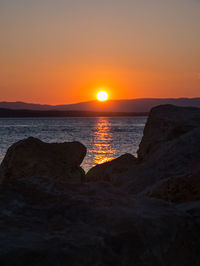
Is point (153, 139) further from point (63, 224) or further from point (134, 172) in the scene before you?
point (63, 224)

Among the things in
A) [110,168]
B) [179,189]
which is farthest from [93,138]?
[179,189]

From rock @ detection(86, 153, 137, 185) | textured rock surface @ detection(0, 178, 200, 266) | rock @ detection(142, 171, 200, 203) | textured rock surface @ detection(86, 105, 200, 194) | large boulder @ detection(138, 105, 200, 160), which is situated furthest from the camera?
rock @ detection(86, 153, 137, 185)

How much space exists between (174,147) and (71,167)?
134 inches

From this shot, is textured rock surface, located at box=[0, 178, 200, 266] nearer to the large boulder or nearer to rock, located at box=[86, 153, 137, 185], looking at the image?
the large boulder

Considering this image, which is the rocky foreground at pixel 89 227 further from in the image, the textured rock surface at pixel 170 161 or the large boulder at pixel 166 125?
the large boulder at pixel 166 125

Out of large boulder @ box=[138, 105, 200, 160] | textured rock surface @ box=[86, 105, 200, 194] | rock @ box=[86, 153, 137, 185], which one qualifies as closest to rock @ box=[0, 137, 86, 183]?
rock @ box=[86, 153, 137, 185]

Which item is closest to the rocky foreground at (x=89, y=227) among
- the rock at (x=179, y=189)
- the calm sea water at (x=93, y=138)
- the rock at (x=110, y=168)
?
the rock at (x=179, y=189)

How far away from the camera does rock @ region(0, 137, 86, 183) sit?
A: 8117mm

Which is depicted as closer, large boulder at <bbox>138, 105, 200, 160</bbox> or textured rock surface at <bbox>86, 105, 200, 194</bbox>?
textured rock surface at <bbox>86, 105, 200, 194</bbox>

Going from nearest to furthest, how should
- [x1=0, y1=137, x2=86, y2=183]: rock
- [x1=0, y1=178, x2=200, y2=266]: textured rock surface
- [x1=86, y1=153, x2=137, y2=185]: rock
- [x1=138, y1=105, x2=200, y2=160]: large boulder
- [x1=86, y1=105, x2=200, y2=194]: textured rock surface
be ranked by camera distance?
[x1=0, y1=178, x2=200, y2=266]: textured rock surface
[x1=86, y1=105, x2=200, y2=194]: textured rock surface
[x1=0, y1=137, x2=86, y2=183]: rock
[x1=138, y1=105, x2=200, y2=160]: large boulder
[x1=86, y1=153, x2=137, y2=185]: rock

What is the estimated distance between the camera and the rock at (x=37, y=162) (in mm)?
8117

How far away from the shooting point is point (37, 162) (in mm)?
8164

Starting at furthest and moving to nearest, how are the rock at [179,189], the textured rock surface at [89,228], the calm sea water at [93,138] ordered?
the calm sea water at [93,138], the rock at [179,189], the textured rock surface at [89,228]

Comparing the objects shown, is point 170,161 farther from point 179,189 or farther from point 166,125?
point 166,125
